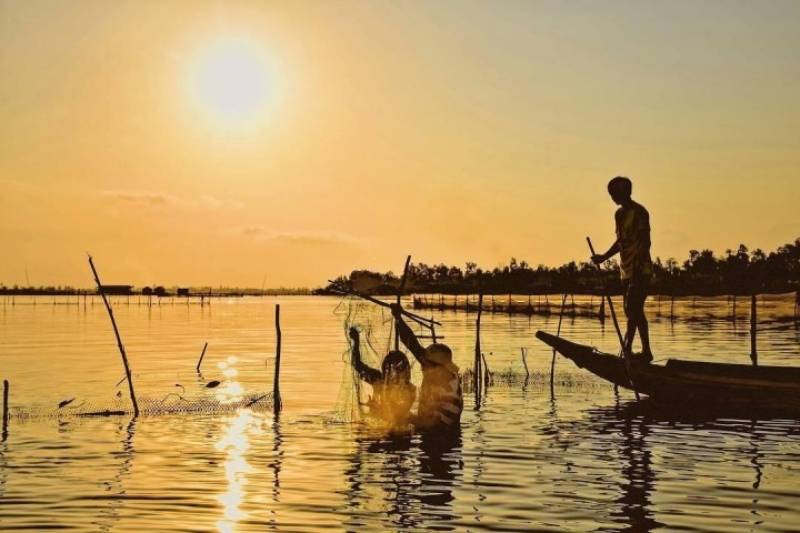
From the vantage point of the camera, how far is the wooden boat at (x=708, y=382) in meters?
17.3

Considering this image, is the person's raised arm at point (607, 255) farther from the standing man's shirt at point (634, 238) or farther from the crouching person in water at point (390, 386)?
the crouching person in water at point (390, 386)

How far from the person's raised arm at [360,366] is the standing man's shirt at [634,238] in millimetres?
4799

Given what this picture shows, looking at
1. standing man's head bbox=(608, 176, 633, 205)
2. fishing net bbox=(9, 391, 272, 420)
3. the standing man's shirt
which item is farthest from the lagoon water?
standing man's head bbox=(608, 176, 633, 205)

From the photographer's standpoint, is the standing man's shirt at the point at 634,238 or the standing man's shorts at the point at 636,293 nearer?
the standing man's shirt at the point at 634,238

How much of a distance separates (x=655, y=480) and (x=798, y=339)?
42.6 meters

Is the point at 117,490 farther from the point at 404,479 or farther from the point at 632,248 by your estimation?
the point at 632,248

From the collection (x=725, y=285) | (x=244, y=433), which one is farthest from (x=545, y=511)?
(x=725, y=285)

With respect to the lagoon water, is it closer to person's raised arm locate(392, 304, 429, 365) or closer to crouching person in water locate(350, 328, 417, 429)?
crouching person in water locate(350, 328, 417, 429)

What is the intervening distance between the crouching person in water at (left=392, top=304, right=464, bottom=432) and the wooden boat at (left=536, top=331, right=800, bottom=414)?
4018 millimetres

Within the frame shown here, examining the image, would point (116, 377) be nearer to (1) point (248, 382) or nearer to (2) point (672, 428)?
(1) point (248, 382)

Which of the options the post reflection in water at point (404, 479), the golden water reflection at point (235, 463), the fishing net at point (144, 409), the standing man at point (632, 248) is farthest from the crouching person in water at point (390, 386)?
the fishing net at point (144, 409)

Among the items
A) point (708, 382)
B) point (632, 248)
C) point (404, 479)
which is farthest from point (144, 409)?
point (708, 382)

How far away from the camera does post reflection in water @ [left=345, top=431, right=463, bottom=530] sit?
446 inches

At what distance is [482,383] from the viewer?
2730cm
